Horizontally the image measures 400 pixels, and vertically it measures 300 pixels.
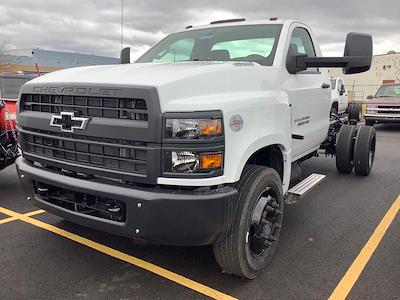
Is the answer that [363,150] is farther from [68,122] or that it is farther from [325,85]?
[68,122]

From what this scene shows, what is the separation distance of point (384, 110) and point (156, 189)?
1415 centimetres

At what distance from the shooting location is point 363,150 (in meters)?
6.38

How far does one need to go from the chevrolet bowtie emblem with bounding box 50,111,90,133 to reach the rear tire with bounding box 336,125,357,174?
4.58 m

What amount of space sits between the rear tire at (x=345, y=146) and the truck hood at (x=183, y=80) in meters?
3.21

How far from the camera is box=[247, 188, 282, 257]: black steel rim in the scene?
3277 mm

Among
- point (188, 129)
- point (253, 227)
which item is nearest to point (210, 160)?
point (188, 129)

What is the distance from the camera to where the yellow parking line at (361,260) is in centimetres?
320

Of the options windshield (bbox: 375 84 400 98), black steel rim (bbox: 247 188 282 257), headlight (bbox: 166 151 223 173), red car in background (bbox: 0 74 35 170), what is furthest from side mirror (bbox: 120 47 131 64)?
windshield (bbox: 375 84 400 98)

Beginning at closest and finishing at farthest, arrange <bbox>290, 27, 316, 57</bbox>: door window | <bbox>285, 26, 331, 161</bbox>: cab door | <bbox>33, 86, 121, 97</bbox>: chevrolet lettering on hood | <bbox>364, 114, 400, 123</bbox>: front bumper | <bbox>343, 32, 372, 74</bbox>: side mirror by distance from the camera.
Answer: <bbox>33, 86, 121, 97</bbox>: chevrolet lettering on hood
<bbox>343, 32, 372, 74</bbox>: side mirror
<bbox>285, 26, 331, 161</bbox>: cab door
<bbox>290, 27, 316, 57</bbox>: door window
<bbox>364, 114, 400, 123</bbox>: front bumper

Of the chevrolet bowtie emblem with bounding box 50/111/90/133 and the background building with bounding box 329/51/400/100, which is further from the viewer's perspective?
the background building with bounding box 329/51/400/100

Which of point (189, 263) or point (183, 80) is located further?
point (189, 263)

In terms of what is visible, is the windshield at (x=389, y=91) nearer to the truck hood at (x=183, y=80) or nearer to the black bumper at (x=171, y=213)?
the truck hood at (x=183, y=80)

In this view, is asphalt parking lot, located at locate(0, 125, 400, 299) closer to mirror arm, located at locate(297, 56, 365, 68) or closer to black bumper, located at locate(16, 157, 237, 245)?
black bumper, located at locate(16, 157, 237, 245)

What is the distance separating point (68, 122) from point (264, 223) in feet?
5.63
